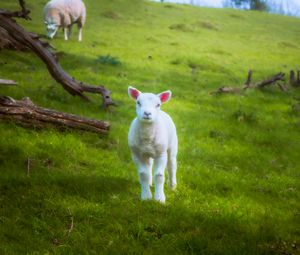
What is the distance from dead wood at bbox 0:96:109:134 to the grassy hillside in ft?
0.69

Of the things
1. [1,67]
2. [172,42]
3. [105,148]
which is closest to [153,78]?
[1,67]

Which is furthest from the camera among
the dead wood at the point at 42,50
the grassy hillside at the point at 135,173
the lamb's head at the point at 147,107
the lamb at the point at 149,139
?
the dead wood at the point at 42,50

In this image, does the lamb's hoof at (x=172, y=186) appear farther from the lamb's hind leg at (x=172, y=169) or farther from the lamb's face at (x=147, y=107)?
the lamb's face at (x=147, y=107)

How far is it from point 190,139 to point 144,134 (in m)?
4.82

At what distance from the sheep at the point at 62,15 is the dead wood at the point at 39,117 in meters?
13.9

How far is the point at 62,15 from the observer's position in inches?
926

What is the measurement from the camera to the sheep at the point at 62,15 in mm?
22938

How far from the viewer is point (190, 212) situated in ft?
21.6

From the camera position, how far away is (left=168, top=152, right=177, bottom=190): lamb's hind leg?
293 inches

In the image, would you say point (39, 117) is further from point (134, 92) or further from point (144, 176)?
point (144, 176)

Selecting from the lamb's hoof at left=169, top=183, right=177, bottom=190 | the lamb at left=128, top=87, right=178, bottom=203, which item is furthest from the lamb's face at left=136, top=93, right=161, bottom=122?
the lamb's hoof at left=169, top=183, right=177, bottom=190

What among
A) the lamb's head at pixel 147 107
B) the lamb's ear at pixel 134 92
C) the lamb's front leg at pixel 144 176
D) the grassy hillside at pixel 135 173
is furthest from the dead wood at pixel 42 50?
the lamb's front leg at pixel 144 176

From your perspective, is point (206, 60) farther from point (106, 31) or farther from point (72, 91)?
point (72, 91)

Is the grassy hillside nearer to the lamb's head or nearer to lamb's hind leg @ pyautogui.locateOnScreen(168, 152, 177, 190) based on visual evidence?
lamb's hind leg @ pyautogui.locateOnScreen(168, 152, 177, 190)
